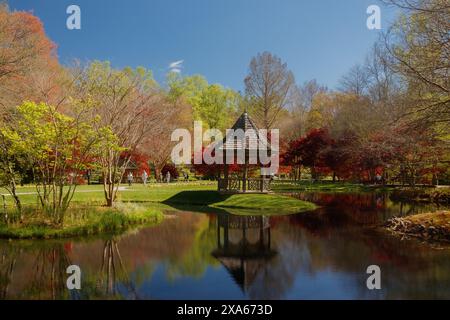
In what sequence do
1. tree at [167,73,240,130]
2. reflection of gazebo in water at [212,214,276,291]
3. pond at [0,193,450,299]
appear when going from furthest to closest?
tree at [167,73,240,130] < reflection of gazebo in water at [212,214,276,291] < pond at [0,193,450,299]

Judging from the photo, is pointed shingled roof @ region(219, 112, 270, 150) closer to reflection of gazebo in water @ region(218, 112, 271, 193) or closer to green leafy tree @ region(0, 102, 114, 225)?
reflection of gazebo in water @ region(218, 112, 271, 193)

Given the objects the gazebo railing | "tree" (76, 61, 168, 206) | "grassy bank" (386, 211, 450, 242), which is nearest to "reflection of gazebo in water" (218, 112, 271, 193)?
the gazebo railing

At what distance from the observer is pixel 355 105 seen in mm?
33812

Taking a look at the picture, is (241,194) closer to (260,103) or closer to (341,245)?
(341,245)

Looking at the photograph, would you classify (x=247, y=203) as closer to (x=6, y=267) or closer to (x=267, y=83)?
(x=6, y=267)

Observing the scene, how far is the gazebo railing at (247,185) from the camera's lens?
2100cm

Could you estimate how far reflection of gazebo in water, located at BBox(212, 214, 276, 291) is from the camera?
25.7 ft

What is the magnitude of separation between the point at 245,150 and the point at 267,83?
62.3ft

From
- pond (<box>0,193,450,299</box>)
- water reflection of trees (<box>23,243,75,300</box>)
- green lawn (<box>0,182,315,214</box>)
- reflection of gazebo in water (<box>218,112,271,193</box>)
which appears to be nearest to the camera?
water reflection of trees (<box>23,243,75,300</box>)

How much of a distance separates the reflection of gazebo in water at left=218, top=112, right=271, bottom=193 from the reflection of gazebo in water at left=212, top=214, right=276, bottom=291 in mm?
5858

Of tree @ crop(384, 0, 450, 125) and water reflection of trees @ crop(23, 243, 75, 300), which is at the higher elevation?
tree @ crop(384, 0, 450, 125)
